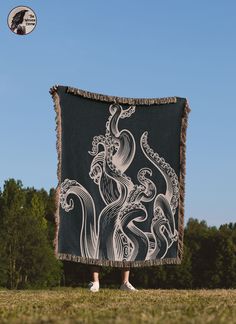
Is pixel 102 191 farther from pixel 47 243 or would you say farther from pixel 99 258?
pixel 47 243

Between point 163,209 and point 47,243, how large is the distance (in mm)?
51414

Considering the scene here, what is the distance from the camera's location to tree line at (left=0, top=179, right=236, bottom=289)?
6150cm

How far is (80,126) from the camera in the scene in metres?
12.6

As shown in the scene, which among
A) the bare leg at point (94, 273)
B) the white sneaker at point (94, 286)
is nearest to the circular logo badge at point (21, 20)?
the bare leg at point (94, 273)

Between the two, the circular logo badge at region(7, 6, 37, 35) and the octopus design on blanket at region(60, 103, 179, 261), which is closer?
the circular logo badge at region(7, 6, 37, 35)

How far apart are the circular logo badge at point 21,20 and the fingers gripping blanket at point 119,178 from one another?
1.26 meters

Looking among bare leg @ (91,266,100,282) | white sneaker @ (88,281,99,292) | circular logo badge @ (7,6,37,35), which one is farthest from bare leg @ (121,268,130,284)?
circular logo badge @ (7,6,37,35)

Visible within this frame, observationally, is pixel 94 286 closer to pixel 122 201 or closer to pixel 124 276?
pixel 124 276

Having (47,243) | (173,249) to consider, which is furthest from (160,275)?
(173,249)

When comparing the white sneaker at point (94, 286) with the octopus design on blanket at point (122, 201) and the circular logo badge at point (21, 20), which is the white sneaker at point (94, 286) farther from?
the circular logo badge at point (21, 20)

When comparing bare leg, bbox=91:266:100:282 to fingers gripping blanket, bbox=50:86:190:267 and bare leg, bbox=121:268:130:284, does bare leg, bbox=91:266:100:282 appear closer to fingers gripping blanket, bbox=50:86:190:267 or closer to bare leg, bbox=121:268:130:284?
fingers gripping blanket, bbox=50:86:190:267

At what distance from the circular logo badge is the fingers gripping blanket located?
49.5 inches

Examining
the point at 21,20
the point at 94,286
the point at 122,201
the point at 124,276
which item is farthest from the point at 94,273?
the point at 21,20

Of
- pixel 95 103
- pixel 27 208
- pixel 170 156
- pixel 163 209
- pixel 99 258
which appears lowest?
pixel 99 258
